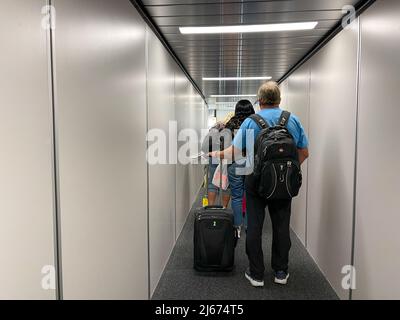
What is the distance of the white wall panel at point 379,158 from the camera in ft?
5.02

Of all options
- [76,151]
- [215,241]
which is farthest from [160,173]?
[76,151]

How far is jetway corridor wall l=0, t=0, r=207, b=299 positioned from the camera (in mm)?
816

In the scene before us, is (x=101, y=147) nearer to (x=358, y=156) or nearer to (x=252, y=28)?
(x=358, y=156)

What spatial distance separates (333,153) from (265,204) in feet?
2.11

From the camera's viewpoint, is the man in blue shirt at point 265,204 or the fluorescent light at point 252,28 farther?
the fluorescent light at point 252,28

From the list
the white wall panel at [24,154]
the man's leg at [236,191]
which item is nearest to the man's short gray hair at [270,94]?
the man's leg at [236,191]

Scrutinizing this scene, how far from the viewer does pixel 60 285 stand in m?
1.03

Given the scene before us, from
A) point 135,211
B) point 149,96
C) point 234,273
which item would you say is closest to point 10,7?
point 135,211

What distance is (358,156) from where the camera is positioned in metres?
1.97

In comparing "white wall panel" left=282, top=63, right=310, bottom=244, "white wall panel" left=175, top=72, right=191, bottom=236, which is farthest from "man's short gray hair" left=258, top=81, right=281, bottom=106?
"white wall panel" left=175, top=72, right=191, bottom=236

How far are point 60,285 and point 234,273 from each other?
1.91 metres

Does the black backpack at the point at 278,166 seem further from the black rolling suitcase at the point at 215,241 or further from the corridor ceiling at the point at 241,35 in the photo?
the corridor ceiling at the point at 241,35

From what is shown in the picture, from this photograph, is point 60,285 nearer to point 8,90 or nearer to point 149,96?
point 8,90

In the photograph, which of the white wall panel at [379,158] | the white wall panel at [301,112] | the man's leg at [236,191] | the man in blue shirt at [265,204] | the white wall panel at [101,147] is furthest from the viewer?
the man's leg at [236,191]
